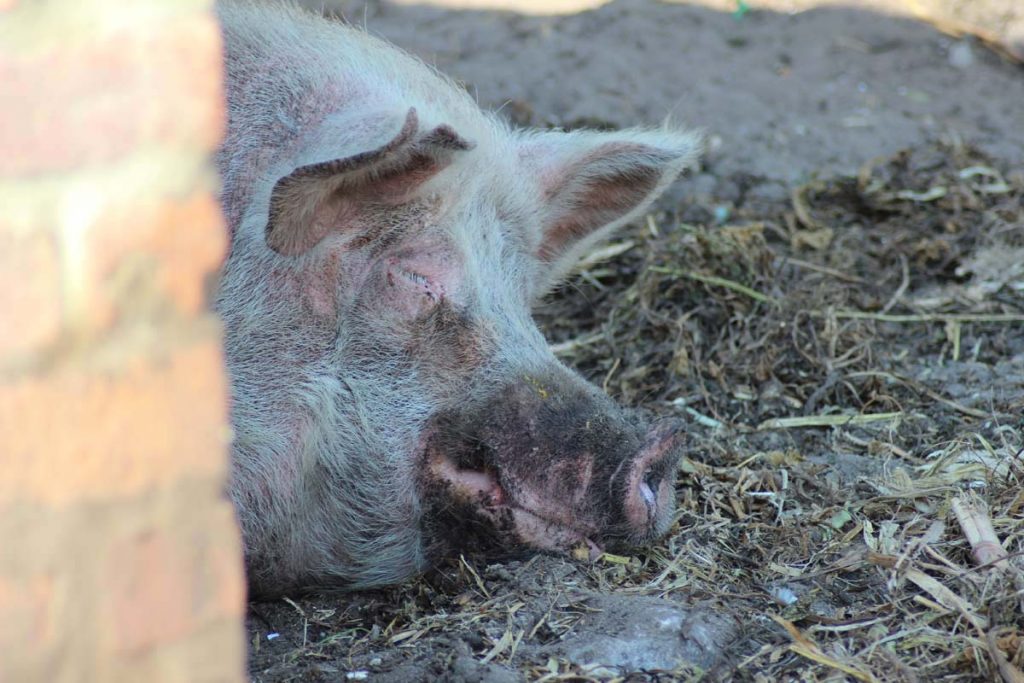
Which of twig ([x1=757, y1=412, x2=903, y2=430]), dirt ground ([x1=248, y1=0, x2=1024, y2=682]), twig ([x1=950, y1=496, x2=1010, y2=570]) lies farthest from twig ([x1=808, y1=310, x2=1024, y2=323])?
twig ([x1=950, y1=496, x2=1010, y2=570])

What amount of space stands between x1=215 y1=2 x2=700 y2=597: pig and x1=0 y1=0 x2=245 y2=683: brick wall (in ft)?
3.64

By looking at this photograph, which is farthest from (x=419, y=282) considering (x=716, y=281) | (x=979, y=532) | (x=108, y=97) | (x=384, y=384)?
(x=716, y=281)

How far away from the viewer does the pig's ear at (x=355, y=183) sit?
2547mm

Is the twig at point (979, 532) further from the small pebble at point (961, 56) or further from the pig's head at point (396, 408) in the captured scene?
the small pebble at point (961, 56)

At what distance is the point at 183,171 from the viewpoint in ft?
4.79

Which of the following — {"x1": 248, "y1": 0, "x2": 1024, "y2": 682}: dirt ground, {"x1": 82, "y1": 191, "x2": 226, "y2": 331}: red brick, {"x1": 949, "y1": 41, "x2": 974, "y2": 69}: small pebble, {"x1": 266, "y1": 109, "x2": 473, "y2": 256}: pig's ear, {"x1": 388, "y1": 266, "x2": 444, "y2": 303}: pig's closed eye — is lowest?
{"x1": 248, "y1": 0, "x2": 1024, "y2": 682}: dirt ground

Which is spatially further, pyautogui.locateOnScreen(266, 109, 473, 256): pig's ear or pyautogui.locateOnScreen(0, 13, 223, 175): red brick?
pyautogui.locateOnScreen(266, 109, 473, 256): pig's ear

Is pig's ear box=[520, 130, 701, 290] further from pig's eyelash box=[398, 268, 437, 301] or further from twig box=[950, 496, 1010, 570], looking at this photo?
twig box=[950, 496, 1010, 570]

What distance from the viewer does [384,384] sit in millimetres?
2807

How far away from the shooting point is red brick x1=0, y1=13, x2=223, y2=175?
134cm

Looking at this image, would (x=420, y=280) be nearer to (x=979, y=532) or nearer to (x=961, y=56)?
(x=979, y=532)

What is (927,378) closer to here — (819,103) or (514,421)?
(514,421)

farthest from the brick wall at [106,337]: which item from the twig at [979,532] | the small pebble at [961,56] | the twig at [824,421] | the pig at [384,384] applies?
the small pebble at [961,56]

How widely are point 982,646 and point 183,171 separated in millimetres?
1691
